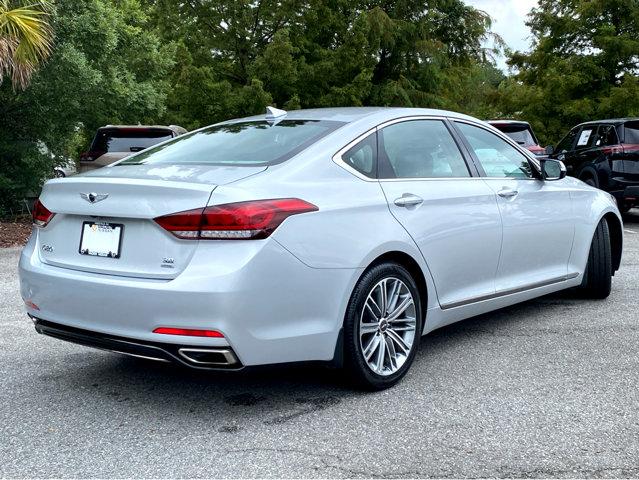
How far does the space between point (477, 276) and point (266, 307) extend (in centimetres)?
182

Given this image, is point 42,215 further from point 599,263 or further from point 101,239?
point 599,263

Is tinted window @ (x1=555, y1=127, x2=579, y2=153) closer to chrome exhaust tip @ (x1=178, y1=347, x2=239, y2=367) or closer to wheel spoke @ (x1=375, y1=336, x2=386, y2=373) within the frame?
wheel spoke @ (x1=375, y1=336, x2=386, y2=373)

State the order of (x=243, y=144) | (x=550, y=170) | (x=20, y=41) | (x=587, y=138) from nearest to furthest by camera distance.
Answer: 1. (x=243, y=144)
2. (x=550, y=170)
3. (x=20, y=41)
4. (x=587, y=138)

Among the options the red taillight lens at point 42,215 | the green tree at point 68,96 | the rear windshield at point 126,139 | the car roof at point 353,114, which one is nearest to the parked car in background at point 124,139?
the rear windshield at point 126,139

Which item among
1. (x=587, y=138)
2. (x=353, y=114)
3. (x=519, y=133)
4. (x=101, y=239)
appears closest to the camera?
(x=101, y=239)

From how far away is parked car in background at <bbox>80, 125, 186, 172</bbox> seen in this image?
527 inches

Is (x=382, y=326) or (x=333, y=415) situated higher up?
(x=382, y=326)

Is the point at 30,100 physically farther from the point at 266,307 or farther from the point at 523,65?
the point at 523,65

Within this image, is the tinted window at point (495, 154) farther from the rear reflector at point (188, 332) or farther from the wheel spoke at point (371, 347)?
the rear reflector at point (188, 332)

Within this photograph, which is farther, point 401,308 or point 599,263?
point 599,263

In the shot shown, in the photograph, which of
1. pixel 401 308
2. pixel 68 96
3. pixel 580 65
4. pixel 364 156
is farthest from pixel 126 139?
pixel 580 65

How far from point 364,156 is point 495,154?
1447 millimetres

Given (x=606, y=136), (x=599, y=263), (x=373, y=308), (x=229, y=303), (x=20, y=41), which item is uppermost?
(x=20, y=41)

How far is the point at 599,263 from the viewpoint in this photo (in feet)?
20.5
